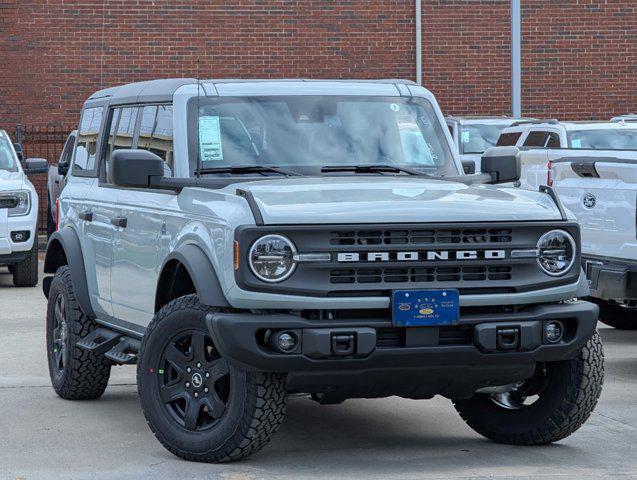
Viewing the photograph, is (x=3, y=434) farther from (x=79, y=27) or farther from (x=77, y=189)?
(x=79, y=27)

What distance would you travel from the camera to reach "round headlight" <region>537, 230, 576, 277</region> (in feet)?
22.5

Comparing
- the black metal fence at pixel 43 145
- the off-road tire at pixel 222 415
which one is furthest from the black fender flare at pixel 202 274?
the black metal fence at pixel 43 145

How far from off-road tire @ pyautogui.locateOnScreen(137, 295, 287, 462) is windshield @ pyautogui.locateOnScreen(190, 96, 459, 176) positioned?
3.61ft

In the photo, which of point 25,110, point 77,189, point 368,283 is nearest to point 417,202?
point 368,283

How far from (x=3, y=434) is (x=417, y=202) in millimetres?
2702

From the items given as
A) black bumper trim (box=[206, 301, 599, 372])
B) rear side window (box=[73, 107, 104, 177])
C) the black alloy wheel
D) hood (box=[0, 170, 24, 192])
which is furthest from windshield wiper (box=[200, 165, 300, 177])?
hood (box=[0, 170, 24, 192])

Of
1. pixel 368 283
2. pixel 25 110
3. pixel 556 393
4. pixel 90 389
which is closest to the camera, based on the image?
pixel 368 283

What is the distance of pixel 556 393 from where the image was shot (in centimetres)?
718

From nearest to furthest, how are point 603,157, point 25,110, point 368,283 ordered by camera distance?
point 368,283 < point 603,157 < point 25,110

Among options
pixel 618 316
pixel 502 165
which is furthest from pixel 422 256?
pixel 618 316

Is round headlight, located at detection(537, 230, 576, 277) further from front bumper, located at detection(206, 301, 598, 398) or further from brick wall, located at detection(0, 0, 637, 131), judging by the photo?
brick wall, located at detection(0, 0, 637, 131)

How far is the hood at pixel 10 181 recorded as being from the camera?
680 inches

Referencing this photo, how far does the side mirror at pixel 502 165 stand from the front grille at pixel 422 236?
1.21 meters

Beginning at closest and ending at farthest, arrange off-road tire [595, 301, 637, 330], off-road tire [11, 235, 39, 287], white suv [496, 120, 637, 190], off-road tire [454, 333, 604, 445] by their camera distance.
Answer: off-road tire [454, 333, 604, 445], off-road tire [595, 301, 637, 330], white suv [496, 120, 637, 190], off-road tire [11, 235, 39, 287]
